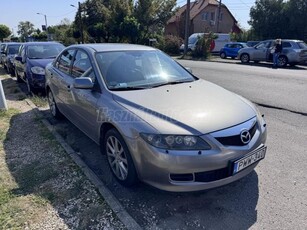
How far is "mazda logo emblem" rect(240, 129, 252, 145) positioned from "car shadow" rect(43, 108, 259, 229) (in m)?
0.71

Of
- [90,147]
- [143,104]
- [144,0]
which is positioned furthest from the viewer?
[144,0]

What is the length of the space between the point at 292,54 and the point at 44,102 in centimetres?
1396

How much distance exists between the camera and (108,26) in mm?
34625

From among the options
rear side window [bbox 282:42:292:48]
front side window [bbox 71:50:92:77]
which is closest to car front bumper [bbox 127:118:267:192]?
front side window [bbox 71:50:92:77]

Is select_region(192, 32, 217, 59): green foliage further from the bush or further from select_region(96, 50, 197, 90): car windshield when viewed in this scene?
select_region(96, 50, 197, 90): car windshield

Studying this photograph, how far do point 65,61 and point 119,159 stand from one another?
8.72 feet

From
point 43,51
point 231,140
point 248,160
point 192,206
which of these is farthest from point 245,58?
point 192,206

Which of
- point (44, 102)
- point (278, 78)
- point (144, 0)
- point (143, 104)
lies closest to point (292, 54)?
point (278, 78)

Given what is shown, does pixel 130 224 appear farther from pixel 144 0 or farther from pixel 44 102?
pixel 144 0

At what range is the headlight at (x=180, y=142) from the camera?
257cm

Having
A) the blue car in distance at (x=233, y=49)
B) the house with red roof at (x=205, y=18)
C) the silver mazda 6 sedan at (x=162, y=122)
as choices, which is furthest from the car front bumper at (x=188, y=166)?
the house with red roof at (x=205, y=18)

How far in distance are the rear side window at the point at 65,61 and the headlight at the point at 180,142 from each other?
283 centimetres

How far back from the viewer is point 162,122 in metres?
2.69

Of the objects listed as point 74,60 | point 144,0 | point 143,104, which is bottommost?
point 143,104
